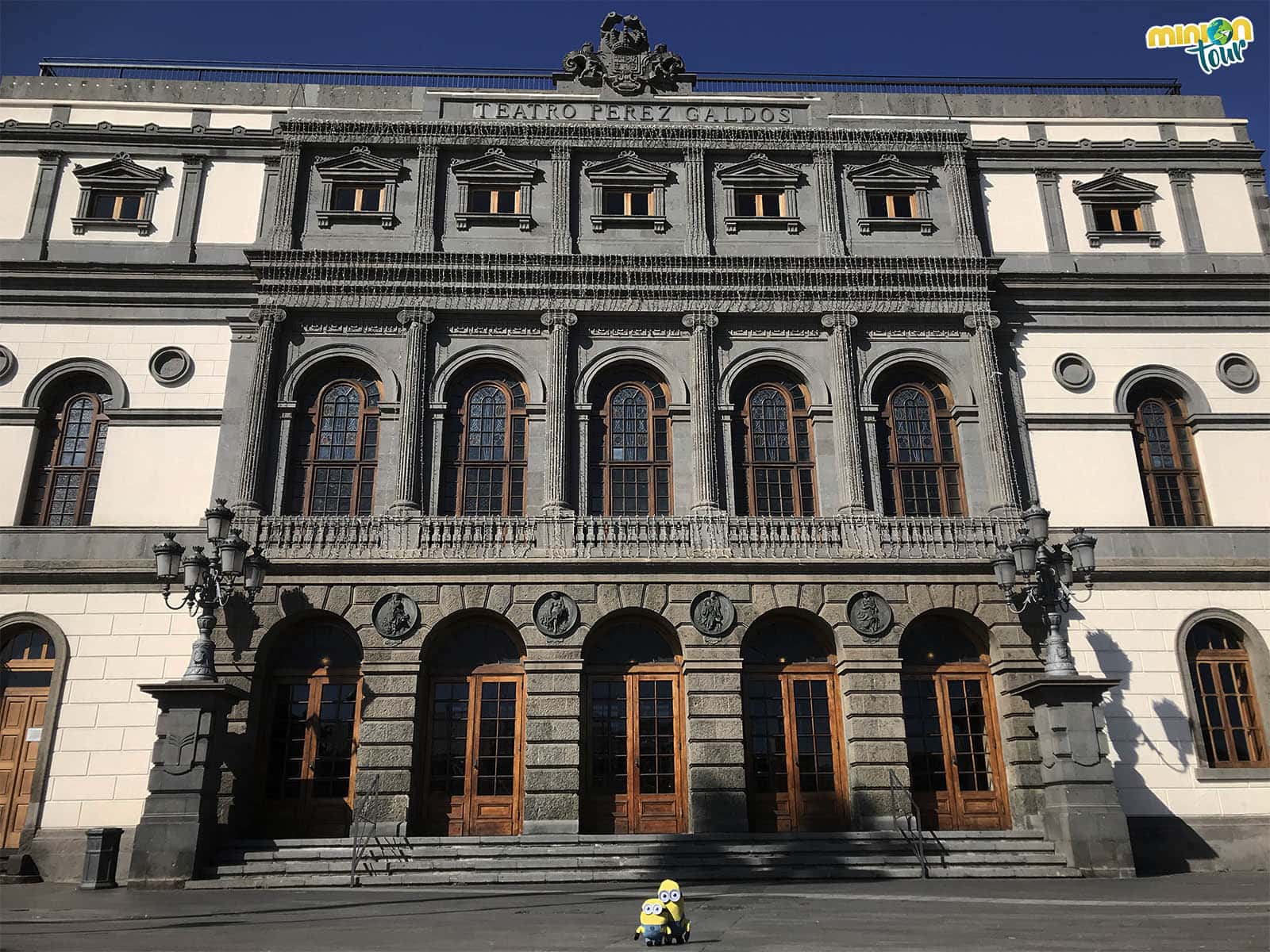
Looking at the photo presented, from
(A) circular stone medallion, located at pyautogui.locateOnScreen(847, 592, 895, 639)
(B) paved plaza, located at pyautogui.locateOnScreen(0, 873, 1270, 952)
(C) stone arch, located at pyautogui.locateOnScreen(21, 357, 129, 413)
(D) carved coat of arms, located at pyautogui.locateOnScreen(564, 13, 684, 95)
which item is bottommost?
(B) paved plaza, located at pyautogui.locateOnScreen(0, 873, 1270, 952)

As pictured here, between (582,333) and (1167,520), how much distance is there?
13607 mm

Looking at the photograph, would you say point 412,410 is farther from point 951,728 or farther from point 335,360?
point 951,728

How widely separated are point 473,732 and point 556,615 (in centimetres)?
281

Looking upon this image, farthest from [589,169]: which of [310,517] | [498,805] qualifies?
[498,805]

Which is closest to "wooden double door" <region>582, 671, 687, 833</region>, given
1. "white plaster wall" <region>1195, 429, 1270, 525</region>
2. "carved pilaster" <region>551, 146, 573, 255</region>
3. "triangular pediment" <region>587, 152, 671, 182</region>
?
"carved pilaster" <region>551, 146, 573, 255</region>

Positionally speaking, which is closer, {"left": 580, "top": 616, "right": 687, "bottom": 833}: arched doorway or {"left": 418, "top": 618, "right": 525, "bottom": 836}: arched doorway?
{"left": 418, "top": 618, "right": 525, "bottom": 836}: arched doorway

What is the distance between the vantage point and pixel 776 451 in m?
21.2

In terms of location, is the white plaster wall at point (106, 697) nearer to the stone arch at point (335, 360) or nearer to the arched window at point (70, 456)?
the arched window at point (70, 456)

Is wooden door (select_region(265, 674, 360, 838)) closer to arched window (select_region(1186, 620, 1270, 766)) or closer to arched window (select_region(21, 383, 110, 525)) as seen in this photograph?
arched window (select_region(21, 383, 110, 525))

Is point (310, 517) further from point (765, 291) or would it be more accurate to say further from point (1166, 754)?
point (1166, 754)

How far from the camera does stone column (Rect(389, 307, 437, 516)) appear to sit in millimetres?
19797

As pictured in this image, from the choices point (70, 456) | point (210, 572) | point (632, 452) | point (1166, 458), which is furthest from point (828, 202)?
point (70, 456)

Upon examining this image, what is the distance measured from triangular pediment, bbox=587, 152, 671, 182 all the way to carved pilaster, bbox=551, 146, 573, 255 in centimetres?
67

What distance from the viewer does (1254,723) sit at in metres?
19.4
